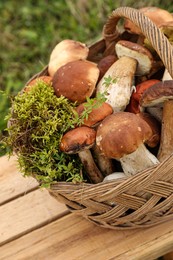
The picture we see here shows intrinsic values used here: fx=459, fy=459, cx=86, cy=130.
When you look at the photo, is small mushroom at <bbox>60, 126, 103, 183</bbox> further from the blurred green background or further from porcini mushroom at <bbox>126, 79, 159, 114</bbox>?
the blurred green background

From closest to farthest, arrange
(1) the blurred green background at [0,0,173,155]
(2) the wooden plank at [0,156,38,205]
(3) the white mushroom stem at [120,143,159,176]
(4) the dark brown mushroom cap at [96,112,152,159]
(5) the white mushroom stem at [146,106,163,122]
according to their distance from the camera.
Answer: (4) the dark brown mushroom cap at [96,112,152,159], (3) the white mushroom stem at [120,143,159,176], (5) the white mushroom stem at [146,106,163,122], (2) the wooden plank at [0,156,38,205], (1) the blurred green background at [0,0,173,155]

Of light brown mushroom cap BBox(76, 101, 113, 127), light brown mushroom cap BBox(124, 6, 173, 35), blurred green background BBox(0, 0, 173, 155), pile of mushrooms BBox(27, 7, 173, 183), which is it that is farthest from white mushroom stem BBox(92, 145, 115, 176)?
blurred green background BBox(0, 0, 173, 155)

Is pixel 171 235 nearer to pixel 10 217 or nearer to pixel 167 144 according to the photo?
pixel 167 144

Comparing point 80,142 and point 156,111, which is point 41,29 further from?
point 80,142

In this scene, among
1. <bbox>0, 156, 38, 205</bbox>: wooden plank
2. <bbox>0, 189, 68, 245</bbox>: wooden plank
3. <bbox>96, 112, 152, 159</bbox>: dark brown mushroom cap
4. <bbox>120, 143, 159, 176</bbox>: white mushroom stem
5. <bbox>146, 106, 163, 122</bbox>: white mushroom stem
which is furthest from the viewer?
<bbox>0, 156, 38, 205</bbox>: wooden plank

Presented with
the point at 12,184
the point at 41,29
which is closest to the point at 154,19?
the point at 12,184

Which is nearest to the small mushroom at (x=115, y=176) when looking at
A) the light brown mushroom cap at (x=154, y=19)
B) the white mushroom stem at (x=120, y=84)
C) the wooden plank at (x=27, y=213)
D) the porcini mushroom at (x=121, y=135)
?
the porcini mushroom at (x=121, y=135)
